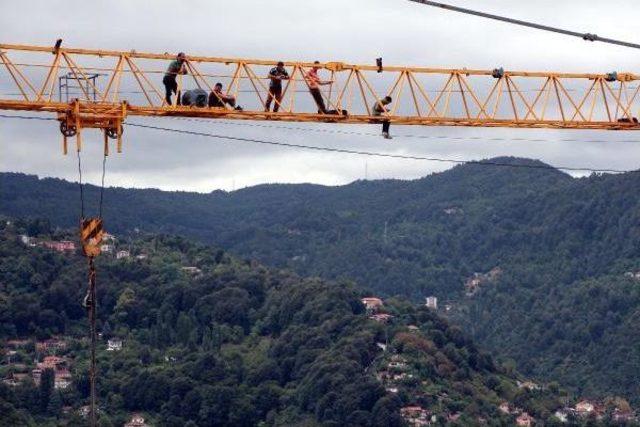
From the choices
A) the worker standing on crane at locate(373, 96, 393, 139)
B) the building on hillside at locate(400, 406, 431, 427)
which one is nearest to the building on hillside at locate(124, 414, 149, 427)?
the building on hillside at locate(400, 406, 431, 427)

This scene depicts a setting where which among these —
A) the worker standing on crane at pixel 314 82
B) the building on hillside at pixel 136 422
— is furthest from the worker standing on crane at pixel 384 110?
the building on hillside at pixel 136 422

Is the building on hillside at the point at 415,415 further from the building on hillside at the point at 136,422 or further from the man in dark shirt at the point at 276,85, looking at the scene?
the man in dark shirt at the point at 276,85

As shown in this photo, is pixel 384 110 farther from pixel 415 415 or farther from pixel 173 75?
pixel 415 415

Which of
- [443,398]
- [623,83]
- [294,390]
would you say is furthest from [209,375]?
[623,83]

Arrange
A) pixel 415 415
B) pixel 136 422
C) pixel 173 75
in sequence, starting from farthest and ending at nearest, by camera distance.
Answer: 1. pixel 415 415
2. pixel 136 422
3. pixel 173 75

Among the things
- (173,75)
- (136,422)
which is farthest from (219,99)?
(136,422)

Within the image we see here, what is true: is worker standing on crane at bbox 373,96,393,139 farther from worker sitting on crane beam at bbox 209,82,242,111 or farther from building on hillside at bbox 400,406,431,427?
building on hillside at bbox 400,406,431,427
